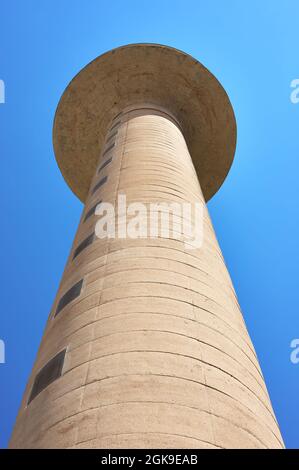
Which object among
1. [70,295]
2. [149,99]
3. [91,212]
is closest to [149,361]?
[70,295]

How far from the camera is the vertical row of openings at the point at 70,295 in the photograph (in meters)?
8.71

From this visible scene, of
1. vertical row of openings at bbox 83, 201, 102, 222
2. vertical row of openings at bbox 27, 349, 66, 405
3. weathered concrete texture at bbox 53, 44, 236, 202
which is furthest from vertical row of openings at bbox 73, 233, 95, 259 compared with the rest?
weathered concrete texture at bbox 53, 44, 236, 202

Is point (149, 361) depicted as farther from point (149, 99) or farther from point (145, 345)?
point (149, 99)

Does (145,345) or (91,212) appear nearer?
(145,345)

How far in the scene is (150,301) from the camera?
7477 mm

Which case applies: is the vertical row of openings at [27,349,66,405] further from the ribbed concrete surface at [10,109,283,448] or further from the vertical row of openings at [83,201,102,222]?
the vertical row of openings at [83,201,102,222]

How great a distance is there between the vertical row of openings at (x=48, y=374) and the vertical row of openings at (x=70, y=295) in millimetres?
1582

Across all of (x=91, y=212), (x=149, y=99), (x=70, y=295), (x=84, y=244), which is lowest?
(x=70, y=295)

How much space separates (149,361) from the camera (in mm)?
6133

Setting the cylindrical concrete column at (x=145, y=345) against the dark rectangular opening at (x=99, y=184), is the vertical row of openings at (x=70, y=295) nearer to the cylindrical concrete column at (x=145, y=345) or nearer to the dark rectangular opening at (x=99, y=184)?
the cylindrical concrete column at (x=145, y=345)

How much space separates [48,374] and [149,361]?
5.77ft

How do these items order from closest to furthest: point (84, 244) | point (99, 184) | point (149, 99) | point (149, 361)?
point (149, 361) → point (84, 244) → point (99, 184) → point (149, 99)

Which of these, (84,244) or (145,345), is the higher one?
(84,244)
